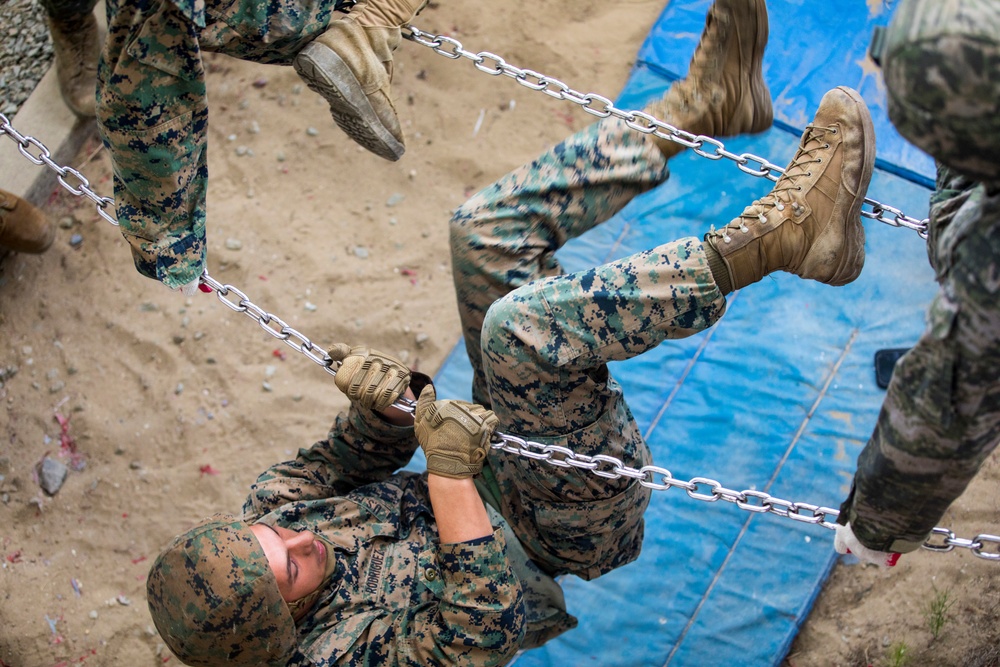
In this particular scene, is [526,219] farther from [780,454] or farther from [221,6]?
[780,454]

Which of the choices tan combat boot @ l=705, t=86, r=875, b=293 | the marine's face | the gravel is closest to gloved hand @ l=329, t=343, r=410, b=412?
the marine's face

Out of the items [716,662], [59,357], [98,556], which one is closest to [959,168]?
[716,662]

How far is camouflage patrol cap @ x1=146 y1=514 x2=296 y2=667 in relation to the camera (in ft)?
7.16

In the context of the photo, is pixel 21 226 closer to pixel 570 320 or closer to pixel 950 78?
pixel 570 320

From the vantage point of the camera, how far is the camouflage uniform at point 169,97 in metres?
2.27

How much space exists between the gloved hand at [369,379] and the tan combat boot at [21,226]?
1938 millimetres

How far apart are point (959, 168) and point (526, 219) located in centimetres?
122

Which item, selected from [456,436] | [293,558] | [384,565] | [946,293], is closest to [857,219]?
[946,293]

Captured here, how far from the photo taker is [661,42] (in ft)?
13.6

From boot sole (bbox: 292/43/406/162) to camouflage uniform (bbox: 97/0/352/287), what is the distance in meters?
0.09

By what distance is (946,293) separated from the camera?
1.63 metres

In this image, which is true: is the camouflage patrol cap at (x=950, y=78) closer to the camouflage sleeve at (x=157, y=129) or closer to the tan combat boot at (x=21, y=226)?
the camouflage sleeve at (x=157, y=129)

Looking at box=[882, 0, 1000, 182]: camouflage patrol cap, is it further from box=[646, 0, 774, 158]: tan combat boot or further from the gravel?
the gravel

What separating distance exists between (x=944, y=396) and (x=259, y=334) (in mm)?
2846
